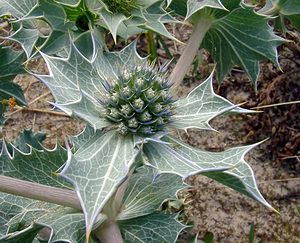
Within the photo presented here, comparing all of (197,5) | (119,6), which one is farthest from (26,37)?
(197,5)

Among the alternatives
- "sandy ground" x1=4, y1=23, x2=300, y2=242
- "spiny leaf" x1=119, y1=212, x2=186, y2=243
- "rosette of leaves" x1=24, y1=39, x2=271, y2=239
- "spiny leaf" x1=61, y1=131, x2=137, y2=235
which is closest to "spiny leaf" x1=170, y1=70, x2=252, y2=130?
"rosette of leaves" x1=24, y1=39, x2=271, y2=239

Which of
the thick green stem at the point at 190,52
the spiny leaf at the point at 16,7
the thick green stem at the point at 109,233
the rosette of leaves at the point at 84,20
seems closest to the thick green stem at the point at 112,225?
the thick green stem at the point at 109,233

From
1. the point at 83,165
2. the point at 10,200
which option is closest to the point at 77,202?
the point at 83,165

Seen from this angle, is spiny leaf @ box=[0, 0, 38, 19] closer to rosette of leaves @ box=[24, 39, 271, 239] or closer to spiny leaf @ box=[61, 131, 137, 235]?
rosette of leaves @ box=[24, 39, 271, 239]

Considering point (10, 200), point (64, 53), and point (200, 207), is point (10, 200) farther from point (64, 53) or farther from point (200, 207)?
point (200, 207)

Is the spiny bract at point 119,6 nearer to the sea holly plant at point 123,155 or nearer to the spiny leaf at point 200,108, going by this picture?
the sea holly plant at point 123,155

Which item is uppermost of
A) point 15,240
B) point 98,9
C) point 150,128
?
point 98,9

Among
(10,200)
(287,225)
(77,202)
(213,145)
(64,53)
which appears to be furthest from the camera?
(213,145)
